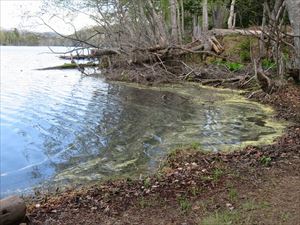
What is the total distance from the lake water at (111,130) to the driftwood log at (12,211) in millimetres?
2300

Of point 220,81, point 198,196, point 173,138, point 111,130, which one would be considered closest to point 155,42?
point 220,81

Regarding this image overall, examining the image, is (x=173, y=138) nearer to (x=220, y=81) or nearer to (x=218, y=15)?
(x=220, y=81)

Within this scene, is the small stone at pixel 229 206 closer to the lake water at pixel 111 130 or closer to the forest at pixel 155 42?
the lake water at pixel 111 130

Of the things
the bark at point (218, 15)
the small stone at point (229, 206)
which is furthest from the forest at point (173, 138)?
the bark at point (218, 15)

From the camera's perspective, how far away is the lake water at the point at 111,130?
328 inches

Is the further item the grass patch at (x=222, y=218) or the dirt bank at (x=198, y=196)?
the dirt bank at (x=198, y=196)

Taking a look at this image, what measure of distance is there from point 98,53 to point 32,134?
1271 cm

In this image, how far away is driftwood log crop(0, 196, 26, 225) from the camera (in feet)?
16.2

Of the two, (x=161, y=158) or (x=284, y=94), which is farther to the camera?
(x=284, y=94)

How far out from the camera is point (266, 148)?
25.9 ft

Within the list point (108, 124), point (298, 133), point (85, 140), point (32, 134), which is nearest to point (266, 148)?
point (298, 133)

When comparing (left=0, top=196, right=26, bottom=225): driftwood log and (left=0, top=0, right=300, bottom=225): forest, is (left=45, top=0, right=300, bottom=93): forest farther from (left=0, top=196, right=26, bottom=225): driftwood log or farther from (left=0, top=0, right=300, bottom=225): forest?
(left=0, top=196, right=26, bottom=225): driftwood log

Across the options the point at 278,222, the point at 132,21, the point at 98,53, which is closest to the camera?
the point at 278,222

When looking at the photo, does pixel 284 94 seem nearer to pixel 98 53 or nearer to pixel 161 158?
pixel 161 158
